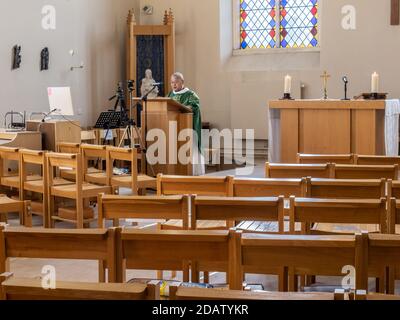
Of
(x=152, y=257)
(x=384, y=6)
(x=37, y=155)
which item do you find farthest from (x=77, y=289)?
(x=384, y=6)

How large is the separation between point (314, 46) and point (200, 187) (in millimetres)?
9049

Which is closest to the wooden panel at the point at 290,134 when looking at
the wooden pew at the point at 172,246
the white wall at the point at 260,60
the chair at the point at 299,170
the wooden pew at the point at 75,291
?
the chair at the point at 299,170

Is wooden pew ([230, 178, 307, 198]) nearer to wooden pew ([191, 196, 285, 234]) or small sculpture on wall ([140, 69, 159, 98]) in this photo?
wooden pew ([191, 196, 285, 234])

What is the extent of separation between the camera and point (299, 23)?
13.2 meters

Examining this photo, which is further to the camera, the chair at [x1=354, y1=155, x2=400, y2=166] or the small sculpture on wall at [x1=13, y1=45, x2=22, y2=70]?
the small sculpture on wall at [x1=13, y1=45, x2=22, y2=70]

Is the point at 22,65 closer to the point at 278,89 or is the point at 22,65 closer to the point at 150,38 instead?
the point at 150,38

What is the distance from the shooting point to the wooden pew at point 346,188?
14.0 feet

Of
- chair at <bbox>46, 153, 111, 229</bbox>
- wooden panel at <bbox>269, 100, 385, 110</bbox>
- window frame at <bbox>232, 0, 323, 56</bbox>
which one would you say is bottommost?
chair at <bbox>46, 153, 111, 229</bbox>

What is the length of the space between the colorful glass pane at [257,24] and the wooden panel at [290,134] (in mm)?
4980

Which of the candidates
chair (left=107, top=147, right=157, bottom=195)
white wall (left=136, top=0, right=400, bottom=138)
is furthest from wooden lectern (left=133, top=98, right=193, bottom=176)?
white wall (left=136, top=0, right=400, bottom=138)

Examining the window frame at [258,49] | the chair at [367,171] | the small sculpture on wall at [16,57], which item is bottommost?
the chair at [367,171]

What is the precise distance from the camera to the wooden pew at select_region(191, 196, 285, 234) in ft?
11.8

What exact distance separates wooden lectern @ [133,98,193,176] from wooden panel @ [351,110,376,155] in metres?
2.34

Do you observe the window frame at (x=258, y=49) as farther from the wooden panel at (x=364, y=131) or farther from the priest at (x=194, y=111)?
the wooden panel at (x=364, y=131)
